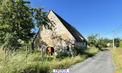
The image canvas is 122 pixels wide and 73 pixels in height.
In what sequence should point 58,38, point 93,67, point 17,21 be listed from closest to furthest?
point 93,67 → point 17,21 → point 58,38

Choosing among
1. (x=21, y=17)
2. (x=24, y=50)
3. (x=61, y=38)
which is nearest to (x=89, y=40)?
(x=61, y=38)

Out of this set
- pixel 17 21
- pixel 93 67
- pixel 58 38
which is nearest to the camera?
pixel 93 67

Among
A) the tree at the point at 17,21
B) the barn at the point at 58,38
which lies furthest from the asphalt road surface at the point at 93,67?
the barn at the point at 58,38

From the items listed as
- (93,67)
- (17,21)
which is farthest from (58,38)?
(93,67)

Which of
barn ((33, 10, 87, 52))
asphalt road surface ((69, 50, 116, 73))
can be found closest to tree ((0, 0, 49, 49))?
asphalt road surface ((69, 50, 116, 73))

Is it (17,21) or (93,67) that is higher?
(17,21)

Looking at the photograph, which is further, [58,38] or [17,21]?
[58,38]

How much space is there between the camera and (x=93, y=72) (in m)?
6.85

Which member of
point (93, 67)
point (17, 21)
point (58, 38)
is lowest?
point (93, 67)

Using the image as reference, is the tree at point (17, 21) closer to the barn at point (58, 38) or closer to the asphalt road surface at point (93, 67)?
the asphalt road surface at point (93, 67)

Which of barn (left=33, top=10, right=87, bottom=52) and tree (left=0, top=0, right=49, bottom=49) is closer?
tree (left=0, top=0, right=49, bottom=49)

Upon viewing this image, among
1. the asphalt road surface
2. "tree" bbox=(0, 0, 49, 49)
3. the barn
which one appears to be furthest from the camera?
the barn

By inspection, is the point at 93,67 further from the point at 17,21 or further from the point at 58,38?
the point at 58,38

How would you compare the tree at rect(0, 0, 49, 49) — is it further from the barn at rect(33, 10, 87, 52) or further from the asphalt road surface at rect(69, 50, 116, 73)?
the barn at rect(33, 10, 87, 52)
